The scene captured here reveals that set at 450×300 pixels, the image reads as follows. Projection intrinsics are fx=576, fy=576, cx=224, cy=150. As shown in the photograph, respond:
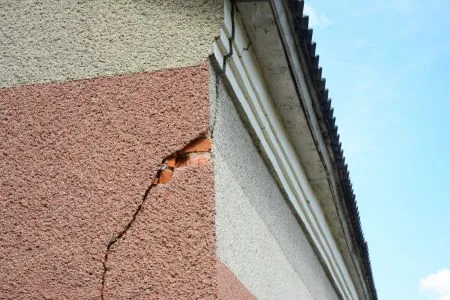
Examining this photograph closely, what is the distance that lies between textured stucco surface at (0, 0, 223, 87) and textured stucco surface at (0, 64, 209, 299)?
0.07m

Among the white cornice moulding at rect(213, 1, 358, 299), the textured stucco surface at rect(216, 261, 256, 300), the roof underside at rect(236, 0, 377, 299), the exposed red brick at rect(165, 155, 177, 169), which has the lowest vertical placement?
the textured stucco surface at rect(216, 261, 256, 300)

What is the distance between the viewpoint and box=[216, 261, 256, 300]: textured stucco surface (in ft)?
6.44

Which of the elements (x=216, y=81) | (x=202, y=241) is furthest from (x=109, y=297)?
(x=216, y=81)

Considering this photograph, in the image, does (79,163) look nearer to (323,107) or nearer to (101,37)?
(101,37)

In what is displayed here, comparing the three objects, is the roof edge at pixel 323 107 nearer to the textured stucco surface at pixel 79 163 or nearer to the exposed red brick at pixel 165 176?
the textured stucco surface at pixel 79 163

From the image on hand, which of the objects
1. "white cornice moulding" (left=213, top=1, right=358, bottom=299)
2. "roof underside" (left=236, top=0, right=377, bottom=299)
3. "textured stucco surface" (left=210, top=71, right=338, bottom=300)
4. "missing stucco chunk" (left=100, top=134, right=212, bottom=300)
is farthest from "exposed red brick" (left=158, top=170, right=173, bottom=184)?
"roof underside" (left=236, top=0, right=377, bottom=299)

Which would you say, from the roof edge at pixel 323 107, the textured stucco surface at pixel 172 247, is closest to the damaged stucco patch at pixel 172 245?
the textured stucco surface at pixel 172 247

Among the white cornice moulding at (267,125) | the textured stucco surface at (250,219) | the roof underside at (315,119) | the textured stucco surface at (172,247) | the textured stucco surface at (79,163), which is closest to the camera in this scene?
the textured stucco surface at (172,247)

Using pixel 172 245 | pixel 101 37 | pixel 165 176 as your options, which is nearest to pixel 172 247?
pixel 172 245

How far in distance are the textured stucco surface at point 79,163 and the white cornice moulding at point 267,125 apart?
0.26 meters

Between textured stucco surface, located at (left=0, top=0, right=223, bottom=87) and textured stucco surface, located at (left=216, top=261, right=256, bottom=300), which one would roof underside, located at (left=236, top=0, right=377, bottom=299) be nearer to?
textured stucco surface, located at (left=0, top=0, right=223, bottom=87)

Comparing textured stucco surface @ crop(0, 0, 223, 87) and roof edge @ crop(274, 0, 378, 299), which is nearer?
textured stucco surface @ crop(0, 0, 223, 87)

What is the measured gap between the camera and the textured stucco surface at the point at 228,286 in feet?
6.44

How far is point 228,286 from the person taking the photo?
209 centimetres
